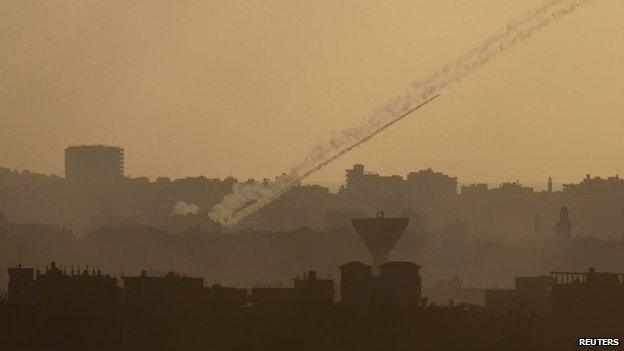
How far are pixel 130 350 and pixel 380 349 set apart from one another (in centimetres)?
1713

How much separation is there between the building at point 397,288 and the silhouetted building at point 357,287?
2.52ft

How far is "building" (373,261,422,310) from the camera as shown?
559ft

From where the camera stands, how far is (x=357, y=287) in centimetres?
17588

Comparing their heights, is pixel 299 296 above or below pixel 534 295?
below

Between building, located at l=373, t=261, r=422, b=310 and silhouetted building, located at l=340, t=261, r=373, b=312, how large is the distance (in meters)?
0.77

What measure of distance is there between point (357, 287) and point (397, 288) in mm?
3524

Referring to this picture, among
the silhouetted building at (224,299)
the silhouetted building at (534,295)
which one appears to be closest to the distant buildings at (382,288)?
the silhouetted building at (224,299)

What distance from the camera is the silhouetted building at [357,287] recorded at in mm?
171500

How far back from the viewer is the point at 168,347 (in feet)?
516

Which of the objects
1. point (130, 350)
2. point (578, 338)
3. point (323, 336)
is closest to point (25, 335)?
point (130, 350)

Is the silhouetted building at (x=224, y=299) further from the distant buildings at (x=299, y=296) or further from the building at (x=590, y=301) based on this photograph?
the building at (x=590, y=301)

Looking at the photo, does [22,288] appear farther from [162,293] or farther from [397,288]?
[397,288]

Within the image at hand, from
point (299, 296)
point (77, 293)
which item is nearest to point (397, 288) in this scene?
point (299, 296)

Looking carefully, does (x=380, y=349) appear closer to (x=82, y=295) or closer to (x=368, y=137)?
(x=82, y=295)
